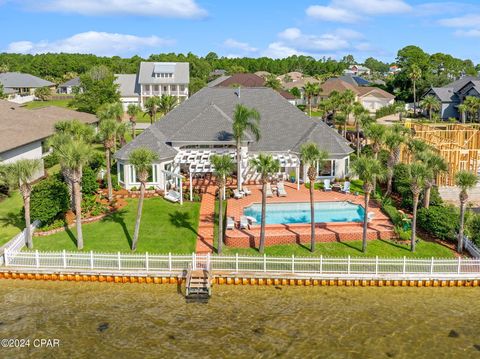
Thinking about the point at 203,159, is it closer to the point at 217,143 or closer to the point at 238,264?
the point at 217,143

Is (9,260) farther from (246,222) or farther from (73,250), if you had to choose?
(246,222)

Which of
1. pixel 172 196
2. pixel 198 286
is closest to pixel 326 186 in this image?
pixel 172 196

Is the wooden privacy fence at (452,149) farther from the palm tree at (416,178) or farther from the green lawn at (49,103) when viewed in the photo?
the green lawn at (49,103)

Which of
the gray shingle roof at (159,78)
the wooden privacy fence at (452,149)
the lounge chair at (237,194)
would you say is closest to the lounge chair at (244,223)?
the lounge chair at (237,194)

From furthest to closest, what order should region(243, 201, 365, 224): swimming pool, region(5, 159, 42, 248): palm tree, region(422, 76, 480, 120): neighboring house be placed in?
region(422, 76, 480, 120): neighboring house → region(243, 201, 365, 224): swimming pool → region(5, 159, 42, 248): palm tree

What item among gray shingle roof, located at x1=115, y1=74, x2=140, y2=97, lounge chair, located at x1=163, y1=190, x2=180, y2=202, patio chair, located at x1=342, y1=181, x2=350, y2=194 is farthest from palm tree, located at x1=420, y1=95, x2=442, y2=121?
lounge chair, located at x1=163, y1=190, x2=180, y2=202

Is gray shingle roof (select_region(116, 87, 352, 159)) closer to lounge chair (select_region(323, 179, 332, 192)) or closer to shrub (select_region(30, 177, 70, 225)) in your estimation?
lounge chair (select_region(323, 179, 332, 192))

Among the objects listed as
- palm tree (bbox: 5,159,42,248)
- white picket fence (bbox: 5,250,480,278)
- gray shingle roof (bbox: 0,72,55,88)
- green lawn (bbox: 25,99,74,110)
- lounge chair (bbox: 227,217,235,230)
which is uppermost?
gray shingle roof (bbox: 0,72,55,88)

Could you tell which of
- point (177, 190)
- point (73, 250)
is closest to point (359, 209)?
point (177, 190)
